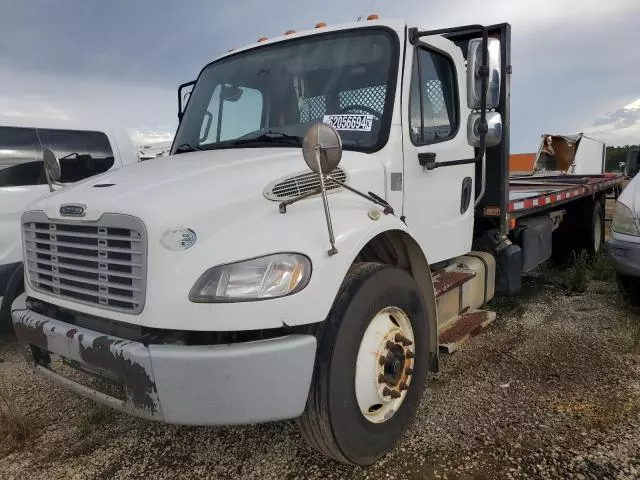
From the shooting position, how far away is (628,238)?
15.8 feet

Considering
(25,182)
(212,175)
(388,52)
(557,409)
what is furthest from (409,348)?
(25,182)

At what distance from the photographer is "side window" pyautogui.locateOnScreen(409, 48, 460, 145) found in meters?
3.44

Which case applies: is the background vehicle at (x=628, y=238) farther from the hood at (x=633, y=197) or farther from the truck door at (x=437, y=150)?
the truck door at (x=437, y=150)

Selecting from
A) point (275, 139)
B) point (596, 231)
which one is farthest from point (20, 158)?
point (596, 231)

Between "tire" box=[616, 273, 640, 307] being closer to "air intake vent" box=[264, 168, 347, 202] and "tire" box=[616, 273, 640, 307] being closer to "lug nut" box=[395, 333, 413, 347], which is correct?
"lug nut" box=[395, 333, 413, 347]

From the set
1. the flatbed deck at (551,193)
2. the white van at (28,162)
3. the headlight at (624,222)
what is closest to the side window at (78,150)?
the white van at (28,162)

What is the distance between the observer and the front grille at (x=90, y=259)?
235cm

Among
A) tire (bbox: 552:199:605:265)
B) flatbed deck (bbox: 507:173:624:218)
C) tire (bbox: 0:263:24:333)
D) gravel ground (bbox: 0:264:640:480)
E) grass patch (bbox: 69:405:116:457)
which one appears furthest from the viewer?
tire (bbox: 552:199:605:265)

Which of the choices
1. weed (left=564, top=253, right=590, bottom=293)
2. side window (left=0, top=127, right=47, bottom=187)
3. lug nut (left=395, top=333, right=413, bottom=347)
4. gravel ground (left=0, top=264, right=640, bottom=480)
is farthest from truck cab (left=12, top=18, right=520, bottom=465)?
weed (left=564, top=253, right=590, bottom=293)

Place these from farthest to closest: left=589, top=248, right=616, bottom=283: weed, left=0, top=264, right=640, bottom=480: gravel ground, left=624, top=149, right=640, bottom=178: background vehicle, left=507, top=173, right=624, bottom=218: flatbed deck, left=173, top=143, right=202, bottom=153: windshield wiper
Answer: left=624, top=149, right=640, bottom=178: background vehicle → left=589, top=248, right=616, bottom=283: weed → left=507, top=173, right=624, bottom=218: flatbed deck → left=173, top=143, right=202, bottom=153: windshield wiper → left=0, top=264, right=640, bottom=480: gravel ground

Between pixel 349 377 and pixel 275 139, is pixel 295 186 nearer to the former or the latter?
pixel 275 139

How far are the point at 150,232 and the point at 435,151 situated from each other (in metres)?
2.10

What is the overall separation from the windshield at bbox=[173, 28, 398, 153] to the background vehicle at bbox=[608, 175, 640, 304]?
2.93 metres

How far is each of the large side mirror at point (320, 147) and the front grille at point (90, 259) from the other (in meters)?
0.79
